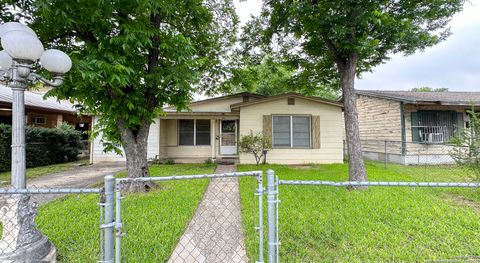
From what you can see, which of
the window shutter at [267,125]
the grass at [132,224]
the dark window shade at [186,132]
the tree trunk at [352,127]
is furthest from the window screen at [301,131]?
the grass at [132,224]

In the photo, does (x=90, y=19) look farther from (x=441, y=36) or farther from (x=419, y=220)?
(x=441, y=36)

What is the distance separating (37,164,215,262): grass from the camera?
3033 millimetres

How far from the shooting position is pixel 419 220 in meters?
4.03

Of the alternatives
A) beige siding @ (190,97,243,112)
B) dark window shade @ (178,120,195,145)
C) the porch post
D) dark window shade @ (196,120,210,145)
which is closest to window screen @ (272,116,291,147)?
beige siding @ (190,97,243,112)

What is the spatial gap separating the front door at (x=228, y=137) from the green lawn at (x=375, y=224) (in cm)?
673

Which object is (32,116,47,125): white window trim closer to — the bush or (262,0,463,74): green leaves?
the bush

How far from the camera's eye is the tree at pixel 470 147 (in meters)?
5.73

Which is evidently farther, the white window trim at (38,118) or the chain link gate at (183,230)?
the white window trim at (38,118)

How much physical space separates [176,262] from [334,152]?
1003 cm

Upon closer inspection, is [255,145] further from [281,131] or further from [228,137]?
[228,137]

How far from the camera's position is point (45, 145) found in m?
11.4

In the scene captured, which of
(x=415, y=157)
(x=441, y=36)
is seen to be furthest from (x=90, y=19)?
(x=415, y=157)

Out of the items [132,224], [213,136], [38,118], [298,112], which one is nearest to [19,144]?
[132,224]

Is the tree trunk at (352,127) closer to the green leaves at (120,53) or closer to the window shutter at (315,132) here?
the green leaves at (120,53)
